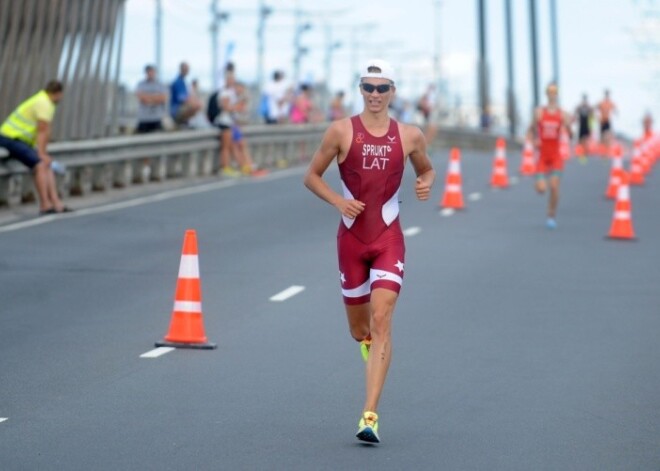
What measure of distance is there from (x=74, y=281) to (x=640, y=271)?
6090 mm

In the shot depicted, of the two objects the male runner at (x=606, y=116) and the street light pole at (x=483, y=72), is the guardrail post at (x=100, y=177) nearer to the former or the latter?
the male runner at (x=606, y=116)

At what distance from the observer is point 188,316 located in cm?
1226

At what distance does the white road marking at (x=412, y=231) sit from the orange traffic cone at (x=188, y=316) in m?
9.82

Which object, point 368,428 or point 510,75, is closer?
point 368,428

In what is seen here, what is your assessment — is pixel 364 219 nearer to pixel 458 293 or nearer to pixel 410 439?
pixel 410 439

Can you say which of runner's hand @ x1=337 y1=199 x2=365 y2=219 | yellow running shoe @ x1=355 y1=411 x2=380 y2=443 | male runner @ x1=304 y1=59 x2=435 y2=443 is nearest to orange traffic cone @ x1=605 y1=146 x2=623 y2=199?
male runner @ x1=304 y1=59 x2=435 y2=443

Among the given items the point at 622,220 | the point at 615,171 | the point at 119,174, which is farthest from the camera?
the point at 615,171

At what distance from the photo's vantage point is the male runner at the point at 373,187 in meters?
9.13

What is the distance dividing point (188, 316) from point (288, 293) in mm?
3447

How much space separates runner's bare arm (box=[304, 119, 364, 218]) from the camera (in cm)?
908

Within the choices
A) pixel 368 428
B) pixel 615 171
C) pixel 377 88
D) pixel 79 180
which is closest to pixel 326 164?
pixel 377 88

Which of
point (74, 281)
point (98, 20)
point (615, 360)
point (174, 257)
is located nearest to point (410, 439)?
point (615, 360)

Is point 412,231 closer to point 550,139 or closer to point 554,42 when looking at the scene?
point 550,139

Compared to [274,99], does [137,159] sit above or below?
A: below
